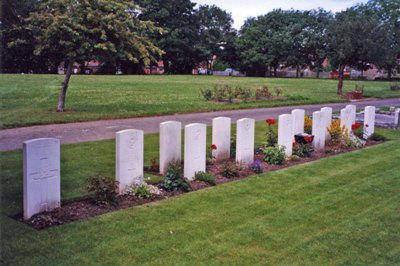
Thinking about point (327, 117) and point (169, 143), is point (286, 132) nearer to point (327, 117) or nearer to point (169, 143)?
point (327, 117)

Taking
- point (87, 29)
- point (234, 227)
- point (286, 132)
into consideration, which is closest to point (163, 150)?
point (234, 227)

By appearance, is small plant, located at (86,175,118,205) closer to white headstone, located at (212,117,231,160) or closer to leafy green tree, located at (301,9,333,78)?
white headstone, located at (212,117,231,160)

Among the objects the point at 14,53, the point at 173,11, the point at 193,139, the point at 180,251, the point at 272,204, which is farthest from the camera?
the point at 173,11

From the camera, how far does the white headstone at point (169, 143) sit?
7.91m

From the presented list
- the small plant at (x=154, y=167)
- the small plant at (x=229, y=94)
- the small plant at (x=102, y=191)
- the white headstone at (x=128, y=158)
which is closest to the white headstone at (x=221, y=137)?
the small plant at (x=154, y=167)

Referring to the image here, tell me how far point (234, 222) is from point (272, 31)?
67.1 meters

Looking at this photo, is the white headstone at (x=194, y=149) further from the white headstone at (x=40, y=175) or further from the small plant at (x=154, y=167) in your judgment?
the white headstone at (x=40, y=175)

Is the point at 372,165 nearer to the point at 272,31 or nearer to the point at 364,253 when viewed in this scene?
the point at 364,253

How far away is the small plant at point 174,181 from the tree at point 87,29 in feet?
23.0

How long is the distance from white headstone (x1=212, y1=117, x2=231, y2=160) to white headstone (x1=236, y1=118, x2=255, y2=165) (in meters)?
0.35

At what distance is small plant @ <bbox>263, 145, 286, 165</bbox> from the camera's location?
968 centimetres

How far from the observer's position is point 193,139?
311 inches

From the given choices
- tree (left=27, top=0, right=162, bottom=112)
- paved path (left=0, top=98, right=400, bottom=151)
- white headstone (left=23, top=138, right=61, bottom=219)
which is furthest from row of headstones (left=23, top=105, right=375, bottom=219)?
tree (left=27, top=0, right=162, bottom=112)

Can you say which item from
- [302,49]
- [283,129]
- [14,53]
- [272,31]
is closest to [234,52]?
[272,31]
